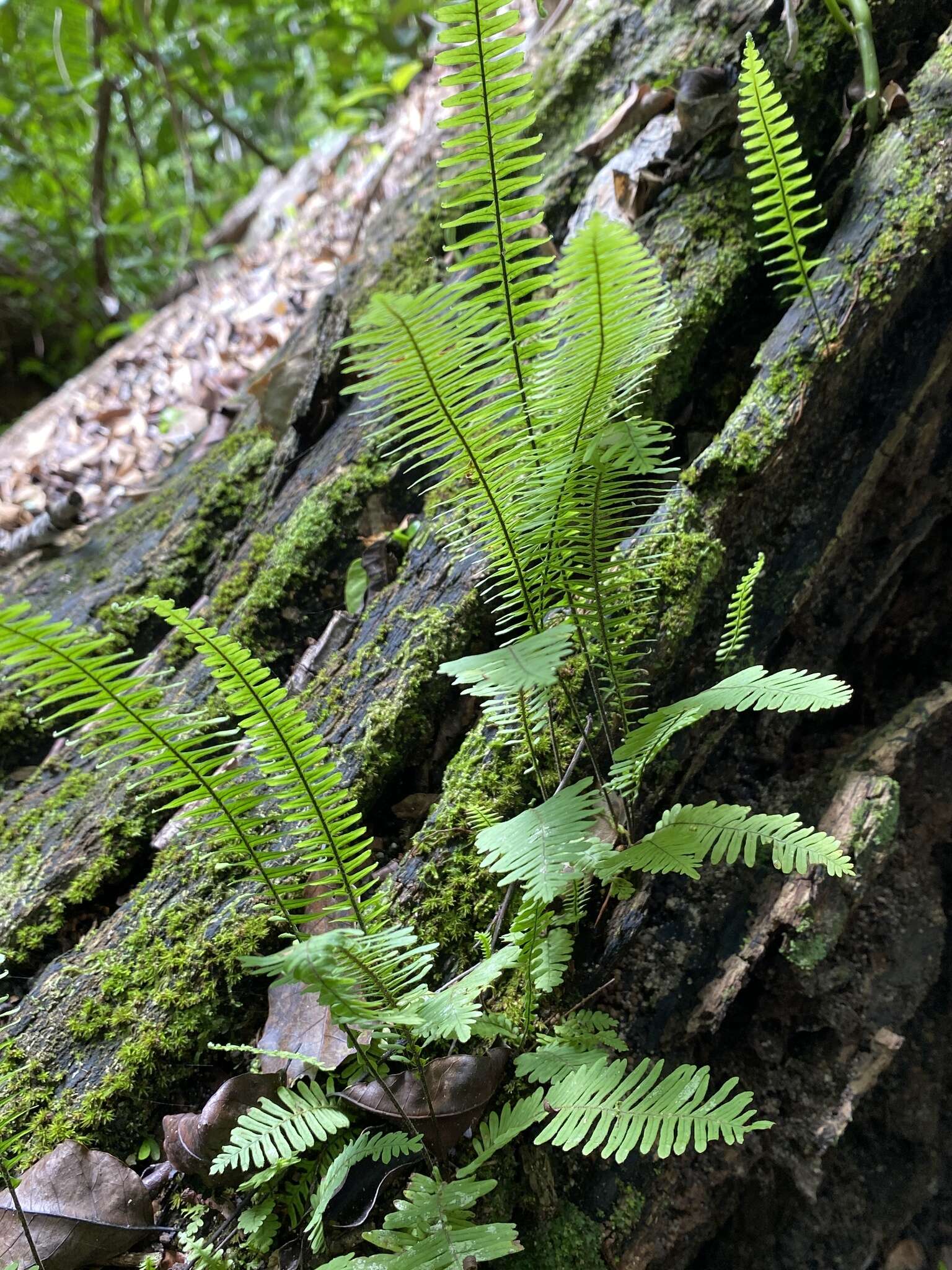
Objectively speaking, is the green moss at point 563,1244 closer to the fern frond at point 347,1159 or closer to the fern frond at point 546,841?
the fern frond at point 347,1159

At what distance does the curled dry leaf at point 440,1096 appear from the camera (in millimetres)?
1553

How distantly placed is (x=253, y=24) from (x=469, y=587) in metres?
6.76

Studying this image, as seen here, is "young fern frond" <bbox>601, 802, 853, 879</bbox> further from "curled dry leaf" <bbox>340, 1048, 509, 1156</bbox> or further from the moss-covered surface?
the moss-covered surface

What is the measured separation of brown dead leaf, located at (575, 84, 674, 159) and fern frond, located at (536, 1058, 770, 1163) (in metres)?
3.02

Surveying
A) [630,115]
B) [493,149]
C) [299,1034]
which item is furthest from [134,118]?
[299,1034]

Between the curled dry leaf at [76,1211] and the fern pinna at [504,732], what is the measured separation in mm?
265

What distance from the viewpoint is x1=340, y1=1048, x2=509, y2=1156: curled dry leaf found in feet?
5.09

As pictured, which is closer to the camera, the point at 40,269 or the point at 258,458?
the point at 258,458

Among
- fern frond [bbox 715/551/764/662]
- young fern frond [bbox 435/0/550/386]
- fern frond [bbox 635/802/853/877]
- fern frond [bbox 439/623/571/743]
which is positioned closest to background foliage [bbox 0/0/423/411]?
young fern frond [bbox 435/0/550/386]

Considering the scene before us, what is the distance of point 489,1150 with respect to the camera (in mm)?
1411

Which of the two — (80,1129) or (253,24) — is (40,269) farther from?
(80,1129)

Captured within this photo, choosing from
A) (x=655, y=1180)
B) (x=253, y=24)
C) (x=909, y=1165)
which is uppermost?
(x=253, y=24)

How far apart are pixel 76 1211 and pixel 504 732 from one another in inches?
50.2

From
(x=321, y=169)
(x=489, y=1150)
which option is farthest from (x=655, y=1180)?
(x=321, y=169)
